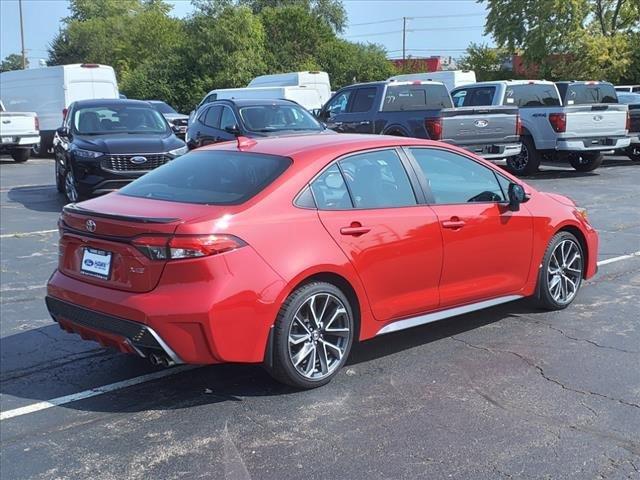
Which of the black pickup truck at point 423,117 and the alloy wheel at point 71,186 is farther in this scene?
the black pickup truck at point 423,117

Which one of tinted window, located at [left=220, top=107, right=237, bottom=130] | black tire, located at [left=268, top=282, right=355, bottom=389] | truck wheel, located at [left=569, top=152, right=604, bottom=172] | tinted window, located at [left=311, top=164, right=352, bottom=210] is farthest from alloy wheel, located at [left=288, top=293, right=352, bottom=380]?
truck wheel, located at [left=569, top=152, right=604, bottom=172]

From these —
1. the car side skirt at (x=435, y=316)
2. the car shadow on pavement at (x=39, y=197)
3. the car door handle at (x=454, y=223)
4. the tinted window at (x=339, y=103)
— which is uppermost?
the tinted window at (x=339, y=103)

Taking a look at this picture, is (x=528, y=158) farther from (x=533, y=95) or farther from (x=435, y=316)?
(x=435, y=316)

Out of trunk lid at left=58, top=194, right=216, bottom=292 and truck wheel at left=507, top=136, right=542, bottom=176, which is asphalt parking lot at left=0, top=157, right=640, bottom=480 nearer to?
trunk lid at left=58, top=194, right=216, bottom=292

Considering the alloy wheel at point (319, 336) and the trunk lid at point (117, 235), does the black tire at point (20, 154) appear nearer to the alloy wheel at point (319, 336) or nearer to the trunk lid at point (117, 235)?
the trunk lid at point (117, 235)

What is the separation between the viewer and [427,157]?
5371mm

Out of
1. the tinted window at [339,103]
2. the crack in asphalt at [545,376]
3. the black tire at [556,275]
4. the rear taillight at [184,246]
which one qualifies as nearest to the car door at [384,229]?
the crack in asphalt at [545,376]

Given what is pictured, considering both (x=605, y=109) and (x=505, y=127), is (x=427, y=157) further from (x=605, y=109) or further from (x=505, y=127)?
(x=605, y=109)

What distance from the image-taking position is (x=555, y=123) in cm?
1568

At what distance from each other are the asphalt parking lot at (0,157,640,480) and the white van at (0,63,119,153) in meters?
18.2

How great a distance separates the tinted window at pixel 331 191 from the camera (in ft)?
15.4

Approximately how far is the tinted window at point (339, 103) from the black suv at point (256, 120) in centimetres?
256

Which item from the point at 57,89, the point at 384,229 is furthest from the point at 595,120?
the point at 57,89

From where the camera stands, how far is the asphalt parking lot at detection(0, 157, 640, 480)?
144 inches
